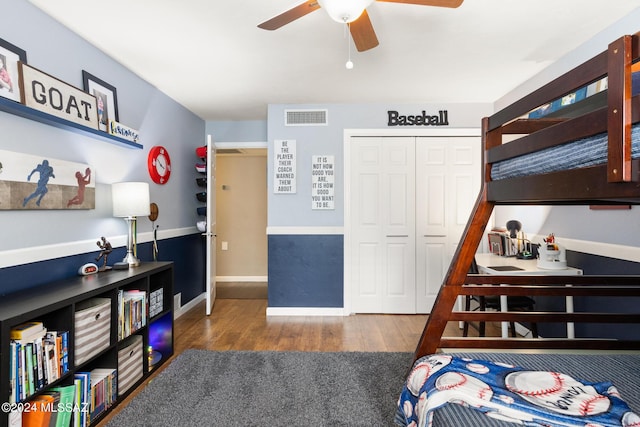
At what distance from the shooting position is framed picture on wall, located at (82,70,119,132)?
2373mm

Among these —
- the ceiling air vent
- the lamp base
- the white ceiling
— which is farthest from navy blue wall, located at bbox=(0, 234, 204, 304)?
the ceiling air vent

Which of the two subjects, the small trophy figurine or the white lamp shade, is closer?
the small trophy figurine

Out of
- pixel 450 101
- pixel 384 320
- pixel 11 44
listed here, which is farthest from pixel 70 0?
pixel 384 320

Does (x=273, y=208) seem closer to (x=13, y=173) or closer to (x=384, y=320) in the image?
(x=384, y=320)

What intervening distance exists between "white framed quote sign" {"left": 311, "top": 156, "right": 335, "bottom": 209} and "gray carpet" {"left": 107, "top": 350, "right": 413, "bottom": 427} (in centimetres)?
165

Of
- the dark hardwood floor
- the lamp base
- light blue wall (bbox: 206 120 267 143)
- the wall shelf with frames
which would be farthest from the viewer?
light blue wall (bbox: 206 120 267 143)

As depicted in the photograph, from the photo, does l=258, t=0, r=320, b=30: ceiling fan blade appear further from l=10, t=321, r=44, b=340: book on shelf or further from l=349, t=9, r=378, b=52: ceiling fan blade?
l=10, t=321, r=44, b=340: book on shelf

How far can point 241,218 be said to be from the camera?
5.55 metres

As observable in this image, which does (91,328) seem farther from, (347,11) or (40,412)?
(347,11)

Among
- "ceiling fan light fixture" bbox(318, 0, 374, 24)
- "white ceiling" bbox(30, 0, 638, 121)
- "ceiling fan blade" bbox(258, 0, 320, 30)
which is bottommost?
"ceiling fan light fixture" bbox(318, 0, 374, 24)

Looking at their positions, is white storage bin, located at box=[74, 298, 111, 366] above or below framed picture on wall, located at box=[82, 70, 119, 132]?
below

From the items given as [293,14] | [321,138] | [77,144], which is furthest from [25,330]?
[321,138]

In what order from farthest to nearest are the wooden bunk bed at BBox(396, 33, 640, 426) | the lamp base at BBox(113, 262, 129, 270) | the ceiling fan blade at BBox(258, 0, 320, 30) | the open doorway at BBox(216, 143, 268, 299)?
the open doorway at BBox(216, 143, 268, 299), the lamp base at BBox(113, 262, 129, 270), the ceiling fan blade at BBox(258, 0, 320, 30), the wooden bunk bed at BBox(396, 33, 640, 426)

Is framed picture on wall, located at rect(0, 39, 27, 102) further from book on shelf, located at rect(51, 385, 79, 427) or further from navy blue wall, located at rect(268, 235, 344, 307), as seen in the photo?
navy blue wall, located at rect(268, 235, 344, 307)
